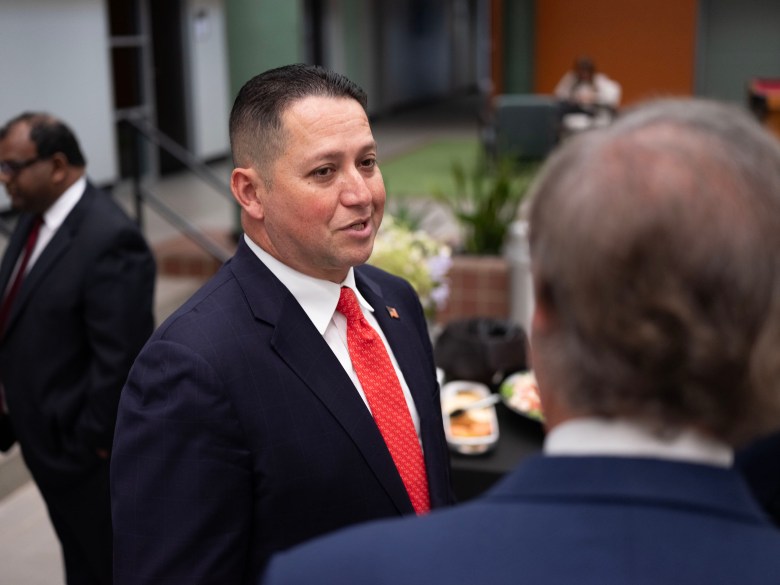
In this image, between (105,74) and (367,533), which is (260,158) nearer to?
(367,533)

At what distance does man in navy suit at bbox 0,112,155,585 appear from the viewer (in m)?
2.73

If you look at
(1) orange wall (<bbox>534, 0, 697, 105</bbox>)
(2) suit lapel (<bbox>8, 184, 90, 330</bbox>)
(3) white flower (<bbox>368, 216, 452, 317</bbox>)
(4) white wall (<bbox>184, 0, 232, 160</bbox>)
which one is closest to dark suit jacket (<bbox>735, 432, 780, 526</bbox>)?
(3) white flower (<bbox>368, 216, 452, 317</bbox>)

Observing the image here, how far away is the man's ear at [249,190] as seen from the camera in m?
1.58

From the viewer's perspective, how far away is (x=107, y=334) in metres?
2.73

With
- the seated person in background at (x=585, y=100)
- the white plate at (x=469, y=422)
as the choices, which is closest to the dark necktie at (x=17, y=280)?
the white plate at (x=469, y=422)

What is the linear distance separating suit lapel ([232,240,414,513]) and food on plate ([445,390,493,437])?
124 centimetres

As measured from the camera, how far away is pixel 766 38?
15391 mm

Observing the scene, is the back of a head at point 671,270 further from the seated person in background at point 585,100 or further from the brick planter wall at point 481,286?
the seated person in background at point 585,100

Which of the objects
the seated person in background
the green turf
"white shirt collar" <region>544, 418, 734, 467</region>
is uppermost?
"white shirt collar" <region>544, 418, 734, 467</region>

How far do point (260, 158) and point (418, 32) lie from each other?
75.3ft

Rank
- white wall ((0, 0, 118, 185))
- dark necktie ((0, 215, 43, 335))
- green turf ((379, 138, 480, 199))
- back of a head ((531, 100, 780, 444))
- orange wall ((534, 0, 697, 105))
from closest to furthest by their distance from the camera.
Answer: back of a head ((531, 100, 780, 444)) → dark necktie ((0, 215, 43, 335)) → white wall ((0, 0, 118, 185)) → green turf ((379, 138, 480, 199)) → orange wall ((534, 0, 697, 105))

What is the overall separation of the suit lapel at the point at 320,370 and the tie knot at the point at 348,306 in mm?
101

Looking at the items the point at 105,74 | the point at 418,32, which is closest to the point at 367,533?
the point at 105,74

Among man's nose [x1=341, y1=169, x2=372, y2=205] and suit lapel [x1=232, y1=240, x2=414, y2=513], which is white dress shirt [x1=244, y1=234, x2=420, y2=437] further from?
man's nose [x1=341, y1=169, x2=372, y2=205]
